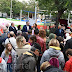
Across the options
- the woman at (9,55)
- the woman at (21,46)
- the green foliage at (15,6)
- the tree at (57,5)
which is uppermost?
the green foliage at (15,6)

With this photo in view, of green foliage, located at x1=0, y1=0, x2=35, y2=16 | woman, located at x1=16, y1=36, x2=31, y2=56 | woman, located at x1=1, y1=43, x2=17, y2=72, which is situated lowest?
woman, located at x1=1, y1=43, x2=17, y2=72

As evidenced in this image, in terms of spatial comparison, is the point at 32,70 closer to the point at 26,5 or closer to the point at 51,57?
the point at 51,57

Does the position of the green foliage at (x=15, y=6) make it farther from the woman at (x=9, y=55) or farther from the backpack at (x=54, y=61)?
the backpack at (x=54, y=61)

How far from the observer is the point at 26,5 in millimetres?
80375

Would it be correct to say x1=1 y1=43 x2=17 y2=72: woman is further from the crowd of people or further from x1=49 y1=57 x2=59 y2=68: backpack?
x1=49 y1=57 x2=59 y2=68: backpack

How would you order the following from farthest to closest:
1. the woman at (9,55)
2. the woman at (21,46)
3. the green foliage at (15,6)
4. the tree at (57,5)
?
the green foliage at (15,6) < the tree at (57,5) < the woman at (9,55) < the woman at (21,46)

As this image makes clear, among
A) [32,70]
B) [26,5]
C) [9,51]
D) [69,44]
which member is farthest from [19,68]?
[26,5]

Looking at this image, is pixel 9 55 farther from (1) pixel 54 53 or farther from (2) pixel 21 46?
(1) pixel 54 53

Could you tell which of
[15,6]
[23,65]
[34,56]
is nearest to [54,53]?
[34,56]

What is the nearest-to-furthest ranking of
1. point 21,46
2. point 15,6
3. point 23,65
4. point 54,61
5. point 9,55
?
point 23,65, point 54,61, point 21,46, point 9,55, point 15,6

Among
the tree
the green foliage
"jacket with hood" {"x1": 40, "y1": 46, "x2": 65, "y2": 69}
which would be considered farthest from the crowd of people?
the green foliage

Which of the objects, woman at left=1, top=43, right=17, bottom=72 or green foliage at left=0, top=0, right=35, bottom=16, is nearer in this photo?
woman at left=1, top=43, right=17, bottom=72

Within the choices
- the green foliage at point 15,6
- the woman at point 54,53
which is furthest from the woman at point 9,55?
the green foliage at point 15,6

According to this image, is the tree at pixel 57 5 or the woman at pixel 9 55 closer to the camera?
the woman at pixel 9 55
